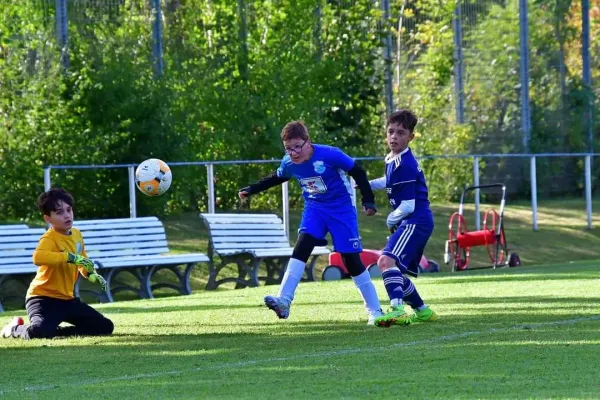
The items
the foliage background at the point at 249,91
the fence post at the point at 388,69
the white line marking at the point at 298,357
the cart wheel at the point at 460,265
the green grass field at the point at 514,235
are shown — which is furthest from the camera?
the fence post at the point at 388,69

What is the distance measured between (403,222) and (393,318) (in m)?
0.83

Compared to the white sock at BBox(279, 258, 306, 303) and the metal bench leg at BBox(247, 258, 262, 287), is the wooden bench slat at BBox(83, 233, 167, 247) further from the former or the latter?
the white sock at BBox(279, 258, 306, 303)

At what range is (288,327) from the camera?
1114 cm

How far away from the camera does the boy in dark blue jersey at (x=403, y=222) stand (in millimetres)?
Answer: 10695

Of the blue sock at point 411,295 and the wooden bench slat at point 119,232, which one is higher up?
the wooden bench slat at point 119,232

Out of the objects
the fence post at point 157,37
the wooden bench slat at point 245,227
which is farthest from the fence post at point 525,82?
the wooden bench slat at point 245,227

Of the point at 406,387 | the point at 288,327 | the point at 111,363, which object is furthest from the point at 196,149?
the point at 406,387

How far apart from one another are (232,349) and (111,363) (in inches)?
37.2

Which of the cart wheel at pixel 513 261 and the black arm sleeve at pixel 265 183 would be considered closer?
the black arm sleeve at pixel 265 183

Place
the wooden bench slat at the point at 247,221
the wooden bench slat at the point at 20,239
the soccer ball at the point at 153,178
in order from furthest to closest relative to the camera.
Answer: the wooden bench slat at the point at 247,221, the wooden bench slat at the point at 20,239, the soccer ball at the point at 153,178

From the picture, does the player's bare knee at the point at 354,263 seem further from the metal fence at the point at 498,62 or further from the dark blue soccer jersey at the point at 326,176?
the metal fence at the point at 498,62

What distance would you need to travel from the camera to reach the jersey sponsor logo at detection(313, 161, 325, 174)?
35.6 ft

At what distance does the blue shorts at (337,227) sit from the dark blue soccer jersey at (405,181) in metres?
0.41

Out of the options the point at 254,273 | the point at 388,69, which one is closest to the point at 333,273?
the point at 254,273
